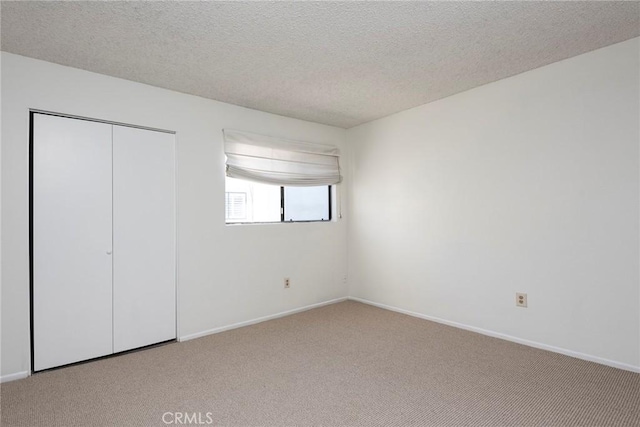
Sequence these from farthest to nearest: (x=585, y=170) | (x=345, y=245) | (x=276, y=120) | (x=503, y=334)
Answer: (x=345, y=245), (x=276, y=120), (x=503, y=334), (x=585, y=170)

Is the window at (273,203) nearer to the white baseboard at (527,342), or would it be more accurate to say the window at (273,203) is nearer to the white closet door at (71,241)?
the white closet door at (71,241)

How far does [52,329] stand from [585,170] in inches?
169

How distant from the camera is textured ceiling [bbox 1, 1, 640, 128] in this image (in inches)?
A: 82.6

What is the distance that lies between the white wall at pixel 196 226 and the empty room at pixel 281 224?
0.06 ft

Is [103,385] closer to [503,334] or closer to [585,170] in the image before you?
→ [503,334]

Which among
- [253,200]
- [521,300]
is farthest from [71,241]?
[521,300]

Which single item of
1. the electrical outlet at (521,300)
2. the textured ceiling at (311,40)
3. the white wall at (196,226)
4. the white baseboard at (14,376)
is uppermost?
the textured ceiling at (311,40)

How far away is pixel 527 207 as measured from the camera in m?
3.07

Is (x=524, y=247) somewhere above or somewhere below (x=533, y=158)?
below

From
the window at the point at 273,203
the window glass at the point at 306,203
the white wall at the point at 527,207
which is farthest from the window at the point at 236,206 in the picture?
the white wall at the point at 527,207

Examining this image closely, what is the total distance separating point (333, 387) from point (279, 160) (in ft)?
8.35

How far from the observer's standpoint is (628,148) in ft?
8.39

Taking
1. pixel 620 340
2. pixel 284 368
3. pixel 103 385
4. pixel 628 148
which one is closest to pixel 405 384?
pixel 284 368

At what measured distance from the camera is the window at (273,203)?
3.84 metres
